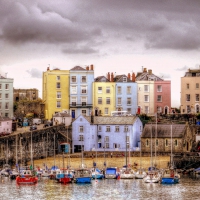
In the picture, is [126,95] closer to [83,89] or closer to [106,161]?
[83,89]

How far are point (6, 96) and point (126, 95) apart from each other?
49.2 ft

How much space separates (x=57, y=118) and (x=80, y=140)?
22.3 feet

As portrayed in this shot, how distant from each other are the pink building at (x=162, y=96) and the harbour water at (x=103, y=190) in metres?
30.5

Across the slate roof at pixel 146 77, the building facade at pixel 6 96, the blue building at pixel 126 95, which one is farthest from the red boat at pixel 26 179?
the slate roof at pixel 146 77

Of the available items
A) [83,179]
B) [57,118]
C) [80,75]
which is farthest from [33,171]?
[80,75]

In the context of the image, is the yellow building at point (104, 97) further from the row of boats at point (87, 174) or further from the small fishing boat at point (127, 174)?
the small fishing boat at point (127, 174)

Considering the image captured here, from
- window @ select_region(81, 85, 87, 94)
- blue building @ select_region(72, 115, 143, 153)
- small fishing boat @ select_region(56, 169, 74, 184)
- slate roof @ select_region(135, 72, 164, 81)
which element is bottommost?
small fishing boat @ select_region(56, 169, 74, 184)

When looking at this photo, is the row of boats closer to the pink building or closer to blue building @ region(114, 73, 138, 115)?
blue building @ region(114, 73, 138, 115)

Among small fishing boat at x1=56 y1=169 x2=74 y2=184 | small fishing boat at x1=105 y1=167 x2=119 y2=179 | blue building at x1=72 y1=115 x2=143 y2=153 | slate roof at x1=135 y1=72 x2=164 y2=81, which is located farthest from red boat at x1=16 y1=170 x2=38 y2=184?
slate roof at x1=135 y1=72 x2=164 y2=81

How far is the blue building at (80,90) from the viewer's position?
11212 cm

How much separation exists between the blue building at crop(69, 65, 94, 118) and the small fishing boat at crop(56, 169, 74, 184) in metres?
29.2

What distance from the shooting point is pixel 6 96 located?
113312mm

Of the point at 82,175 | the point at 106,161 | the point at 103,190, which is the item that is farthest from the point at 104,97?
the point at 103,190

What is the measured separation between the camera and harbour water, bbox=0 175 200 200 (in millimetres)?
73875
